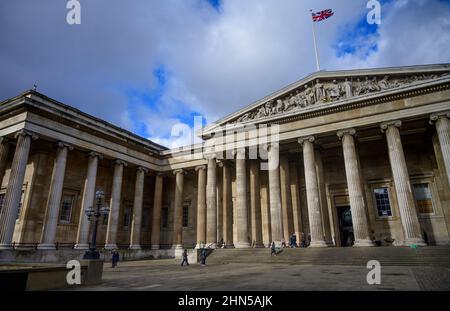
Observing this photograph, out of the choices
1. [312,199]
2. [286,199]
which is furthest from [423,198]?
[286,199]

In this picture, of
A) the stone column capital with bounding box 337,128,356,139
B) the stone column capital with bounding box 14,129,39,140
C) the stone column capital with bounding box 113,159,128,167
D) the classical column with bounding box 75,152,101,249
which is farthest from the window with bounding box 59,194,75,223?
the stone column capital with bounding box 337,128,356,139

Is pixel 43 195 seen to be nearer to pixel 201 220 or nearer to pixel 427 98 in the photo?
pixel 201 220

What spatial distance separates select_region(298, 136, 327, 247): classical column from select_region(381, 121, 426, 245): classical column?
5214 mm

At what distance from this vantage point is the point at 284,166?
27.3m

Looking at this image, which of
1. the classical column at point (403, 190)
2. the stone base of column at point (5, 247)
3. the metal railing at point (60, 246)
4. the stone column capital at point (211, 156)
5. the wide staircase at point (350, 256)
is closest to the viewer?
the wide staircase at point (350, 256)

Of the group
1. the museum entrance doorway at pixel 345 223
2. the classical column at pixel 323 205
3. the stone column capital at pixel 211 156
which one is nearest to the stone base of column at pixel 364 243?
the classical column at pixel 323 205

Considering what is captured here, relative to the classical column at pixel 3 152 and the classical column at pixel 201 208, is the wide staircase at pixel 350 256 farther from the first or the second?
the classical column at pixel 3 152

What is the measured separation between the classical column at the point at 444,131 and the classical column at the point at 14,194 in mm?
28462

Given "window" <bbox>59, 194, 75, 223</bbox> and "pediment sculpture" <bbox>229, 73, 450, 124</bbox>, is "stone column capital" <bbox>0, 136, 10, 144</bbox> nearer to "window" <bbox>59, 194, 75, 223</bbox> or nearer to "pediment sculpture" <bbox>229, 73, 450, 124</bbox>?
"window" <bbox>59, 194, 75, 223</bbox>

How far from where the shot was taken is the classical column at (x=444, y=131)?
1870cm

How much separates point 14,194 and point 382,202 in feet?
93.8

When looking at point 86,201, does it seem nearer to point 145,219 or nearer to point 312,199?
point 145,219
